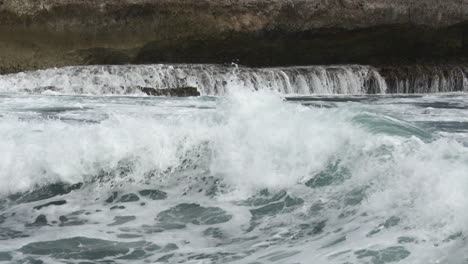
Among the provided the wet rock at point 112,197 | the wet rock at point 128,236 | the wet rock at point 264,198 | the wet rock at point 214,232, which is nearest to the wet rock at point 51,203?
the wet rock at point 112,197

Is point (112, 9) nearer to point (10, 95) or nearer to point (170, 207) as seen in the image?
point (10, 95)

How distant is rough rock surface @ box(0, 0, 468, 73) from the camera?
14.0 m

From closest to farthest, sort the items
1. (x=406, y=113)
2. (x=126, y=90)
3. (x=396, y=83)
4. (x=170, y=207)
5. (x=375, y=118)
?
1. (x=170, y=207)
2. (x=375, y=118)
3. (x=406, y=113)
4. (x=126, y=90)
5. (x=396, y=83)

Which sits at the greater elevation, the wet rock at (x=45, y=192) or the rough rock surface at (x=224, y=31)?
the rough rock surface at (x=224, y=31)

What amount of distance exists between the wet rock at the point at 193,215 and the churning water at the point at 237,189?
0.05ft

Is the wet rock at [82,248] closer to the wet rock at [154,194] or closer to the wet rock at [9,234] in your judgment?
the wet rock at [9,234]

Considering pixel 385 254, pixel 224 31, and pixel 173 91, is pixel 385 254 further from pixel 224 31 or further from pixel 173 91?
pixel 224 31

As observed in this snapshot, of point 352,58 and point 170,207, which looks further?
point 352,58

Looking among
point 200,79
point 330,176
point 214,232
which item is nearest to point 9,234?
point 214,232

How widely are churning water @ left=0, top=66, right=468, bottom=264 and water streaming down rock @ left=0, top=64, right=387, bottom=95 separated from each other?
5.90m

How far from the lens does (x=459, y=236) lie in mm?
4254

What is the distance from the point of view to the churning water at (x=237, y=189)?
178 inches

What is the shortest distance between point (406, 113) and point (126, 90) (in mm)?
5100

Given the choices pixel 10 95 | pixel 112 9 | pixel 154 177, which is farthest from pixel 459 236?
pixel 112 9
